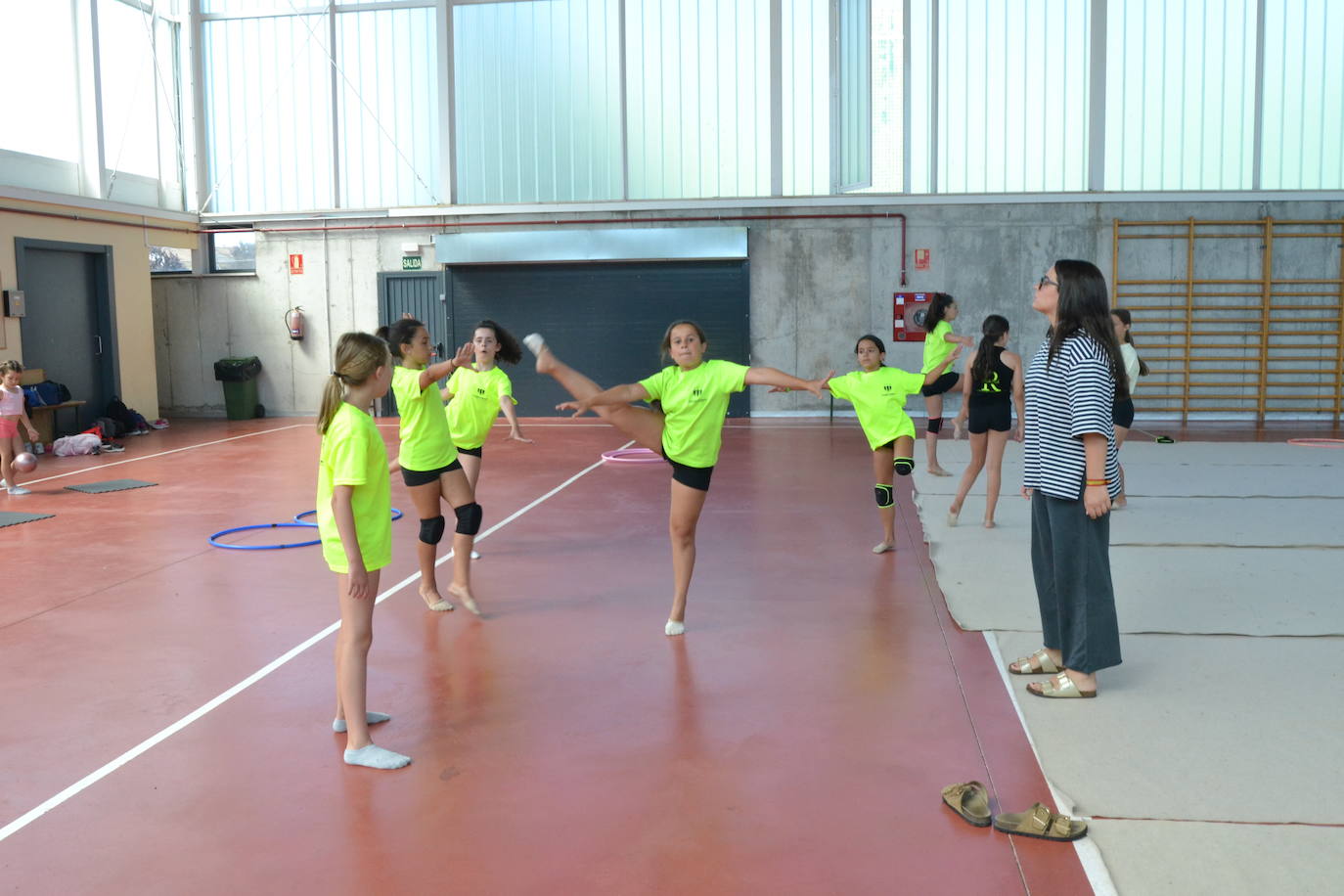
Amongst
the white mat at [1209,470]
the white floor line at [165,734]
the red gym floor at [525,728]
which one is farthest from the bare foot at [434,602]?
the white mat at [1209,470]

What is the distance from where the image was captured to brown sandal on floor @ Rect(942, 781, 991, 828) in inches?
135

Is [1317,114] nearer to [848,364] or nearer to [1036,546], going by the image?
[848,364]

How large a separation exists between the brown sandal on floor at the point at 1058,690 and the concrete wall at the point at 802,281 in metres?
13.6

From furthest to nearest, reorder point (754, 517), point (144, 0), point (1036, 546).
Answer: point (144, 0)
point (754, 517)
point (1036, 546)

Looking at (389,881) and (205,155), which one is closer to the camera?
(389,881)

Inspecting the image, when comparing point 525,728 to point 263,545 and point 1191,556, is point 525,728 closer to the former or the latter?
point 263,545

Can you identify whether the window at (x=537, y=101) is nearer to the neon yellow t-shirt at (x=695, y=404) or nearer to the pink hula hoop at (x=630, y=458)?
the pink hula hoop at (x=630, y=458)

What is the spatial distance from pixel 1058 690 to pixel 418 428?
3377 mm

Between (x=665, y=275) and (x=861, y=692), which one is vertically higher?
(x=665, y=275)

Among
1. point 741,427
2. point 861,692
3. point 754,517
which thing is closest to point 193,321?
point 741,427

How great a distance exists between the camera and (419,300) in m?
18.9

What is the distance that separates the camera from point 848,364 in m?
17.9

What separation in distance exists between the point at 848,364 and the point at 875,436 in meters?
10.8

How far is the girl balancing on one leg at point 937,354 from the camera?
31.1 feet
